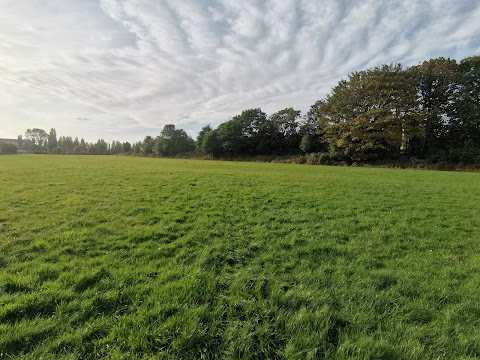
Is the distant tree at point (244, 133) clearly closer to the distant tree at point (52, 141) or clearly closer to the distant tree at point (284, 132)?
the distant tree at point (284, 132)

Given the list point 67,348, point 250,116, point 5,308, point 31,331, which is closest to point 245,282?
point 67,348

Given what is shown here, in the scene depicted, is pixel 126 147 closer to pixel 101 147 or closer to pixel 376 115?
pixel 101 147

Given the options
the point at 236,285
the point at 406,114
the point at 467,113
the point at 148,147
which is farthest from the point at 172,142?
the point at 236,285

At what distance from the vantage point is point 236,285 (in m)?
4.05

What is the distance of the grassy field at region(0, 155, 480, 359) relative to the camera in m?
2.86

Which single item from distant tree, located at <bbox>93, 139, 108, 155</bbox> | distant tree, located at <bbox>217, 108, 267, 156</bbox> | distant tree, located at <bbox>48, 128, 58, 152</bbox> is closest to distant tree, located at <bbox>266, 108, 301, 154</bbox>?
distant tree, located at <bbox>217, 108, 267, 156</bbox>

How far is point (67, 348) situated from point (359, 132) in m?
47.8

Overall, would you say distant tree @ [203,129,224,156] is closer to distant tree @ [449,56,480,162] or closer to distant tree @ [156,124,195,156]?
distant tree @ [156,124,195,156]

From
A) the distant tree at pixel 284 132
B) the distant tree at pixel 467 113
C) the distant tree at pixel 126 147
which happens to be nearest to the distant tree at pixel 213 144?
the distant tree at pixel 284 132

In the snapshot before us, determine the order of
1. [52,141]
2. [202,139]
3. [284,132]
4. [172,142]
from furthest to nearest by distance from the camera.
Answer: [52,141] < [172,142] < [202,139] < [284,132]

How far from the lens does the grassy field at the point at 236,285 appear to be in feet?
9.37

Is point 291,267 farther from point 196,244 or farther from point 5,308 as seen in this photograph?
point 5,308

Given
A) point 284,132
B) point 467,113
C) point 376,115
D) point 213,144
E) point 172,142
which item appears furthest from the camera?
point 172,142

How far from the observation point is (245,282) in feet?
13.7
